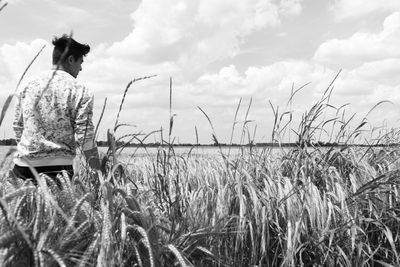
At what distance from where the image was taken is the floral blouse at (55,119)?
9.83ft

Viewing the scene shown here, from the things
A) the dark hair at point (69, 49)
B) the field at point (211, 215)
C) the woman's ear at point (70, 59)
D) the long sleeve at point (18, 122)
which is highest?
the dark hair at point (69, 49)

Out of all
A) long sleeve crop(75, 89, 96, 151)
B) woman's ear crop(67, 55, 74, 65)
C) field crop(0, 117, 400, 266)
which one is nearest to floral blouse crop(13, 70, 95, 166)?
long sleeve crop(75, 89, 96, 151)

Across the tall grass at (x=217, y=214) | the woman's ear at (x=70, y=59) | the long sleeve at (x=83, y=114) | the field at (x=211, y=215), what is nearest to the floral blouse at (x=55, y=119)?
the long sleeve at (x=83, y=114)

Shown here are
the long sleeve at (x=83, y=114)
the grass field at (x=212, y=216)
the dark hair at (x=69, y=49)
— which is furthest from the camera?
the dark hair at (x=69, y=49)

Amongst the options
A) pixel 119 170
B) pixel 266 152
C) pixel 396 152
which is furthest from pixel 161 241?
pixel 396 152

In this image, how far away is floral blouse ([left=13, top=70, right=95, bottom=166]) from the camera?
300cm

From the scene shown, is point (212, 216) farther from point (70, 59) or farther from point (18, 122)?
point (18, 122)

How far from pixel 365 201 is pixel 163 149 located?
1505 millimetres

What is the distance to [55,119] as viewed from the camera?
3.01m

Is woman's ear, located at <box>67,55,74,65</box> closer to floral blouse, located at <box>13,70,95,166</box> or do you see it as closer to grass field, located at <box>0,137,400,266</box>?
floral blouse, located at <box>13,70,95,166</box>

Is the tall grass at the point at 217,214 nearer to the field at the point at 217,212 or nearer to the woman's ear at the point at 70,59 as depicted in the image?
the field at the point at 217,212

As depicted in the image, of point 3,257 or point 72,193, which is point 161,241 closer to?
point 72,193

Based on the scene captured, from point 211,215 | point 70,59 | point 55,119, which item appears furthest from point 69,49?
point 211,215

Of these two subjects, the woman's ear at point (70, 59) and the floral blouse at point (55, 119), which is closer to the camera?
the floral blouse at point (55, 119)
